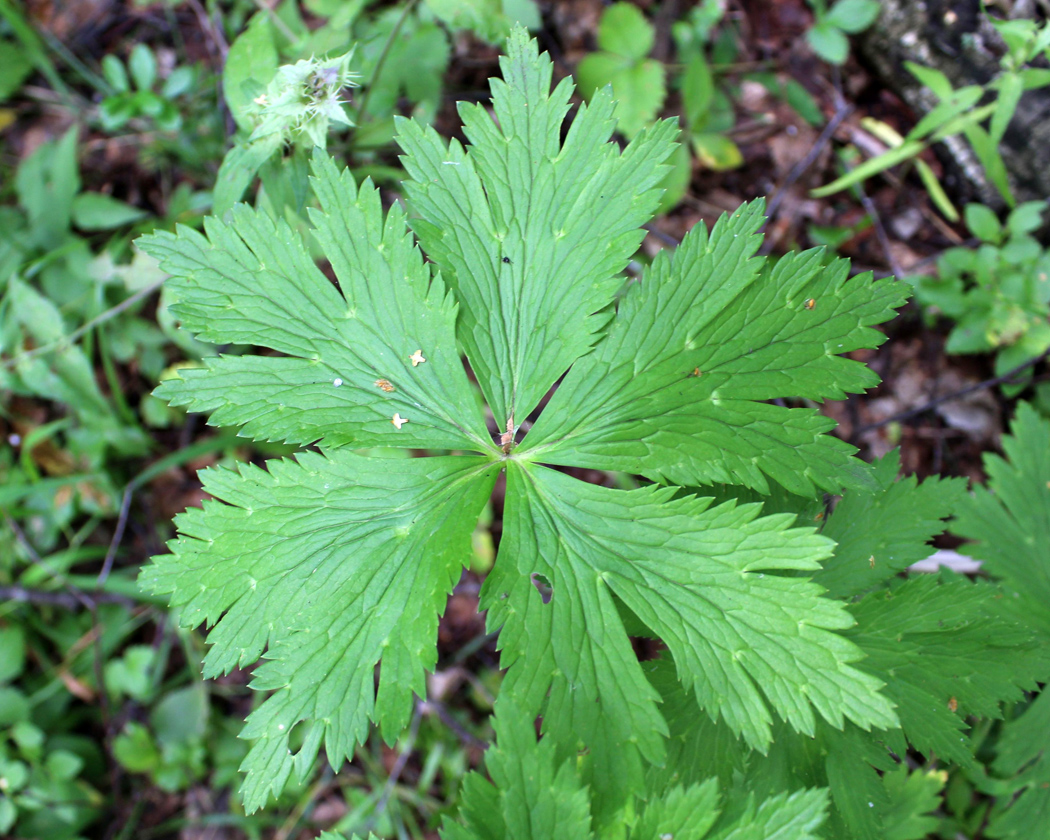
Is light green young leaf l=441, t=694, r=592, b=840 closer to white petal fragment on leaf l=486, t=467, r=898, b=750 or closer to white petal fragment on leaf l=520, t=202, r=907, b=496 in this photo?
white petal fragment on leaf l=486, t=467, r=898, b=750

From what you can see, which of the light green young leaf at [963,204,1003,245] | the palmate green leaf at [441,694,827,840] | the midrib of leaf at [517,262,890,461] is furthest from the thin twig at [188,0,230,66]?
the light green young leaf at [963,204,1003,245]

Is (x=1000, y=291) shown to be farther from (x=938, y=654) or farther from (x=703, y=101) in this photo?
(x=938, y=654)

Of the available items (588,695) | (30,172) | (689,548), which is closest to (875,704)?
(689,548)

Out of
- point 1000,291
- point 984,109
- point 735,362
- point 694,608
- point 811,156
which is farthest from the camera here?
point 811,156

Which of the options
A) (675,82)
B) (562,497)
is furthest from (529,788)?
(675,82)

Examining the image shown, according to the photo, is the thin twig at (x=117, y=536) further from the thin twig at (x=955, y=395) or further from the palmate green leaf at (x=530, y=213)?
the thin twig at (x=955, y=395)

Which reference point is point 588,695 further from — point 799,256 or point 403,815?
point 403,815
